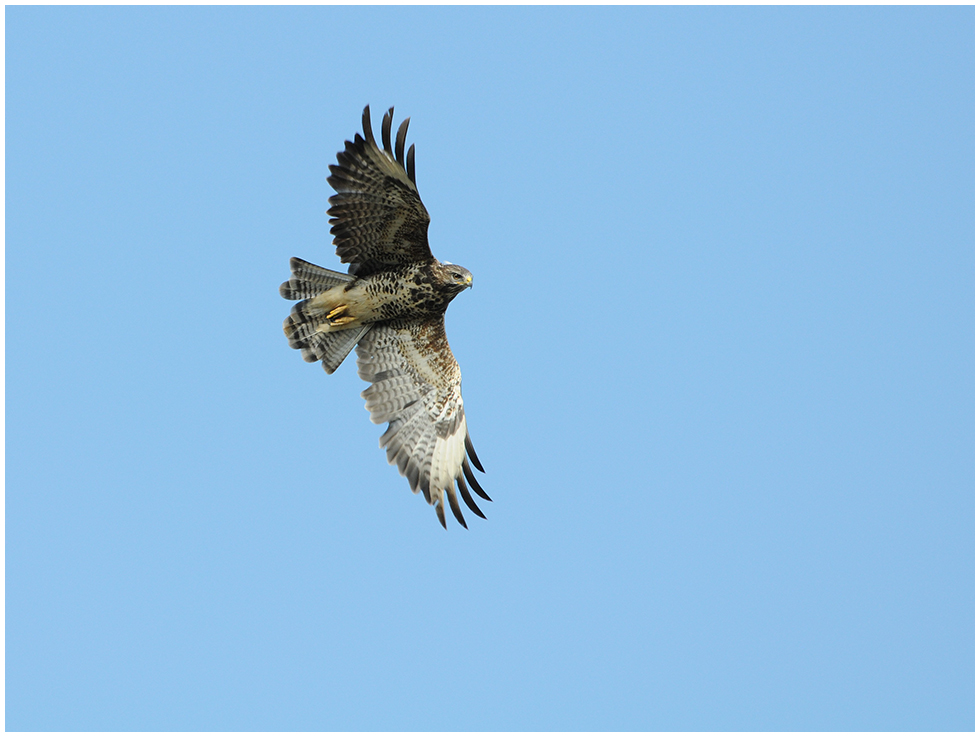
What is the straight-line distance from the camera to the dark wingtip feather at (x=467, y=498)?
426 inches

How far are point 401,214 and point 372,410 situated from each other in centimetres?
216

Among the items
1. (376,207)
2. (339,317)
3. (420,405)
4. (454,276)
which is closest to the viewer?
(376,207)

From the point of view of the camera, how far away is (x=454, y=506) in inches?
426

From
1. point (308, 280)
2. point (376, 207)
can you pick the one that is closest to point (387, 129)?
point (376, 207)

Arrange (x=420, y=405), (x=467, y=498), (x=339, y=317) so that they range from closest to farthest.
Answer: (x=339, y=317) < (x=467, y=498) < (x=420, y=405)

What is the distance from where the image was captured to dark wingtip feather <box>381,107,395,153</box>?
9.44 metres

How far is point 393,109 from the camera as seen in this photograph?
9445 mm

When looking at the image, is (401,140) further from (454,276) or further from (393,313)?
(393,313)

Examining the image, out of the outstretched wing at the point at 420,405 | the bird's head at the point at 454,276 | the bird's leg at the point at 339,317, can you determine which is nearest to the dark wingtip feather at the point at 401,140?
the bird's head at the point at 454,276

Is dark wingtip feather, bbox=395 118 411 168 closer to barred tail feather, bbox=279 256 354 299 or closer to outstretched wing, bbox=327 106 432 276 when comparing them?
outstretched wing, bbox=327 106 432 276

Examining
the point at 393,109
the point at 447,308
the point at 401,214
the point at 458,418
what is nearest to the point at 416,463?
the point at 458,418

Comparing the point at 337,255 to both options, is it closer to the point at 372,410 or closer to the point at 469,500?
the point at 372,410

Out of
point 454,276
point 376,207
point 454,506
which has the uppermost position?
point 376,207

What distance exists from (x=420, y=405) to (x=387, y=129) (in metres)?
2.89
